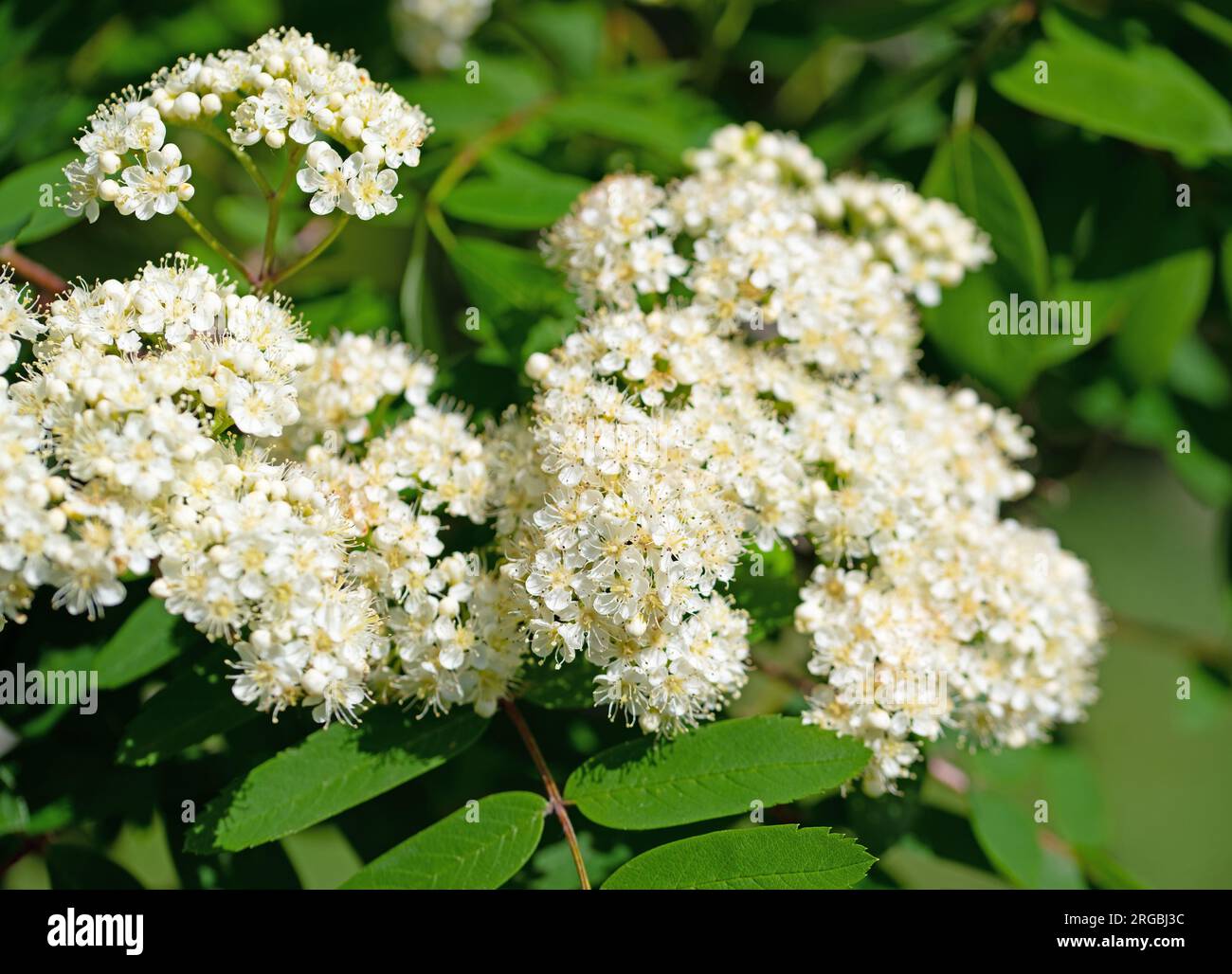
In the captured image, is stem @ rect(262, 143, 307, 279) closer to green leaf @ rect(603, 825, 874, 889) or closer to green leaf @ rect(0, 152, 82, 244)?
green leaf @ rect(0, 152, 82, 244)

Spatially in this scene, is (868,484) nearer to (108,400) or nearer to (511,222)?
(511,222)

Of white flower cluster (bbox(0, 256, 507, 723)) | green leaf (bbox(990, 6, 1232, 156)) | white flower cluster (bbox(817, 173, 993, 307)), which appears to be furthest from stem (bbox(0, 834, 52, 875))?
green leaf (bbox(990, 6, 1232, 156))

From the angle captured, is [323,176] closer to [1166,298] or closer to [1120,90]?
[1120,90]

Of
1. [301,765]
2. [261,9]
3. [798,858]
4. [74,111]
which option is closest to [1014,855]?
[798,858]

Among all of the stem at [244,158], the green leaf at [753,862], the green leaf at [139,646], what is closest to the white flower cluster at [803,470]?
the green leaf at [753,862]

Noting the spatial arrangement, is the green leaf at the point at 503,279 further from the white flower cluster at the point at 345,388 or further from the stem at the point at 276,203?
the stem at the point at 276,203

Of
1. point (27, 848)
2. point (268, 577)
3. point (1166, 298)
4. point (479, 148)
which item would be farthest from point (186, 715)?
point (1166, 298)
